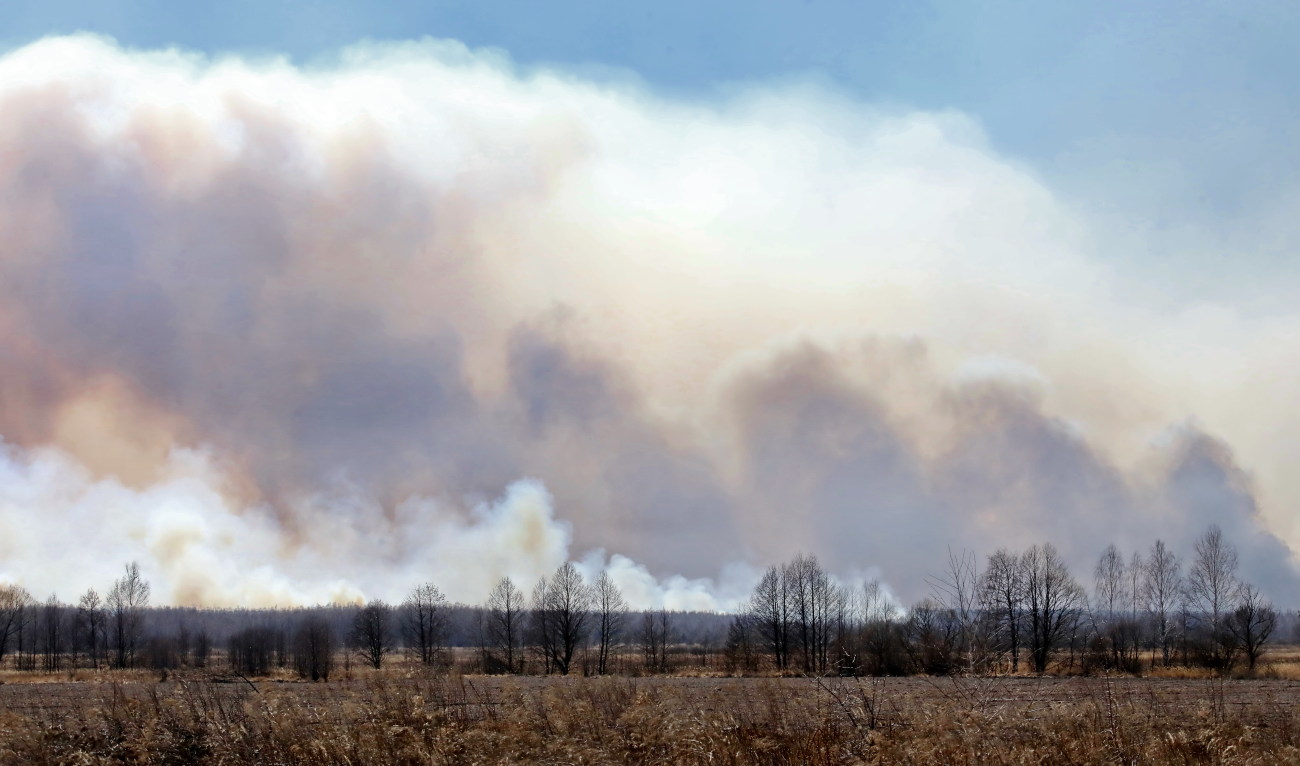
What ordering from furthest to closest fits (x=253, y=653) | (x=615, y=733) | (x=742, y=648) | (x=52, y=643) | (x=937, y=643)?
(x=52, y=643) → (x=253, y=653) → (x=742, y=648) → (x=937, y=643) → (x=615, y=733)

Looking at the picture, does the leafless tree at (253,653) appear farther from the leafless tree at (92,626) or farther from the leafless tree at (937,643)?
the leafless tree at (937,643)

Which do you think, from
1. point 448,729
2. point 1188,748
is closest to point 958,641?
point 1188,748

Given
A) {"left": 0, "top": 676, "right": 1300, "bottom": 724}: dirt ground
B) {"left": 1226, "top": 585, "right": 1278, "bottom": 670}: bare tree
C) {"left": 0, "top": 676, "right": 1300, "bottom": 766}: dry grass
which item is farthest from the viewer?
{"left": 1226, "top": 585, "right": 1278, "bottom": 670}: bare tree

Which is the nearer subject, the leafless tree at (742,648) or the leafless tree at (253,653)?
Answer: the leafless tree at (742,648)

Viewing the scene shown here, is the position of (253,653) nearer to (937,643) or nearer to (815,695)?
(815,695)

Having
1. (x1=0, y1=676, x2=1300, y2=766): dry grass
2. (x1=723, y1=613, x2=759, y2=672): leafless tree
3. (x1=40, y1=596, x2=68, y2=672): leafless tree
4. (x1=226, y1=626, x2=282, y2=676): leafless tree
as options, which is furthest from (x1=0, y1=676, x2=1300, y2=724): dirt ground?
(x1=40, y1=596, x2=68, y2=672): leafless tree

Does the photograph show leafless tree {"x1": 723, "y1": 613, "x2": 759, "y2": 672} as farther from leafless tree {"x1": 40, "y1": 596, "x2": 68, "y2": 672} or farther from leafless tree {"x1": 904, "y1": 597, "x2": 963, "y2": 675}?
leafless tree {"x1": 40, "y1": 596, "x2": 68, "y2": 672}

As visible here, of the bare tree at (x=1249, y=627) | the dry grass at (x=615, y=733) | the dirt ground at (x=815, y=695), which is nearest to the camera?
the dry grass at (x=615, y=733)

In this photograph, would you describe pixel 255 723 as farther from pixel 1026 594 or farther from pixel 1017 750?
pixel 1026 594

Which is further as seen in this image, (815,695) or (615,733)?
(815,695)

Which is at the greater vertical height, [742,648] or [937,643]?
[937,643]

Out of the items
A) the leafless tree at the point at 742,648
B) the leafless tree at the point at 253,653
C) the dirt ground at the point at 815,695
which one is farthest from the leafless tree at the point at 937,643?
the leafless tree at the point at 253,653

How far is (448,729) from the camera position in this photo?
21.2 metres

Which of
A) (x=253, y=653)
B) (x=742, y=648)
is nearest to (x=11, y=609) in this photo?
(x=253, y=653)
